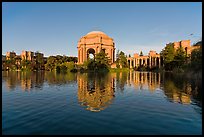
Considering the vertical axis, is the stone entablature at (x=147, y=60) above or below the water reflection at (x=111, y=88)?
above

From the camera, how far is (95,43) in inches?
4264

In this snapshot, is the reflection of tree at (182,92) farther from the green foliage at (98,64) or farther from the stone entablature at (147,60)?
the stone entablature at (147,60)

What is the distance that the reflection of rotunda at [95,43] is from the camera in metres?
108

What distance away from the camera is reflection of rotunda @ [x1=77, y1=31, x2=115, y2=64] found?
10850 cm

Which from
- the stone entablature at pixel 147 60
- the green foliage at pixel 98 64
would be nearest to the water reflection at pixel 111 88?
the green foliage at pixel 98 64

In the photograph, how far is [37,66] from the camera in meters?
126

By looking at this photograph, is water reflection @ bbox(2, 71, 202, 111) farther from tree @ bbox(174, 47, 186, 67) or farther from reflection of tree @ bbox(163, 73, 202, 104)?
tree @ bbox(174, 47, 186, 67)

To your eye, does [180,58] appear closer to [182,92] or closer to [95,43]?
[182,92]

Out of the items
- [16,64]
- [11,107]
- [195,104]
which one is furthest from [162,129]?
[16,64]

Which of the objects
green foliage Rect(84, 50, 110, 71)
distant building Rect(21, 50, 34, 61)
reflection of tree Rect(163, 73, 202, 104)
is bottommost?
reflection of tree Rect(163, 73, 202, 104)

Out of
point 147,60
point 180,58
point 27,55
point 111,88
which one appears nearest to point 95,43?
point 147,60

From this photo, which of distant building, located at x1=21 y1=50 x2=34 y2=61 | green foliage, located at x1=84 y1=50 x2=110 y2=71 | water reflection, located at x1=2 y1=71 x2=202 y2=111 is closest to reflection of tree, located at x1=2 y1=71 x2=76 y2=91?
water reflection, located at x1=2 y1=71 x2=202 y2=111

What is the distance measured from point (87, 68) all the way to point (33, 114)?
74.3 m

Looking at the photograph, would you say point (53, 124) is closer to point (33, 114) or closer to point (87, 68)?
point (33, 114)
